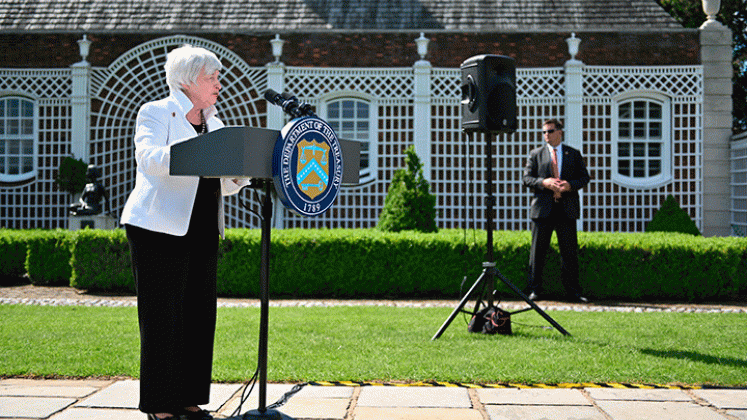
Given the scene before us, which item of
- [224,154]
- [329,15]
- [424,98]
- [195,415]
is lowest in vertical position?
[195,415]

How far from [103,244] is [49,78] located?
6.44 m

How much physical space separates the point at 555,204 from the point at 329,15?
317 inches

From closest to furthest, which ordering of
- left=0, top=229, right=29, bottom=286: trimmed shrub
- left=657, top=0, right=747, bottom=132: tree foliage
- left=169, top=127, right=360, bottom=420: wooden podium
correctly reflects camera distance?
1. left=169, top=127, right=360, bottom=420: wooden podium
2. left=0, top=229, right=29, bottom=286: trimmed shrub
3. left=657, top=0, right=747, bottom=132: tree foliage

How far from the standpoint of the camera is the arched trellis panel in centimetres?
1313

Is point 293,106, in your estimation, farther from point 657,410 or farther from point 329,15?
point 329,15

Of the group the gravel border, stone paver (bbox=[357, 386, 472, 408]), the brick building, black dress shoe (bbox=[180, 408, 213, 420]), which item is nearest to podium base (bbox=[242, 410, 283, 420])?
black dress shoe (bbox=[180, 408, 213, 420])

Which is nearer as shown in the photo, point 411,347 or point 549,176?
point 411,347

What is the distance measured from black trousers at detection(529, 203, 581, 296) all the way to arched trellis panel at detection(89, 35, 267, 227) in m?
6.90

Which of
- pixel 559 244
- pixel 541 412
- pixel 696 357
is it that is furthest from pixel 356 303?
pixel 541 412

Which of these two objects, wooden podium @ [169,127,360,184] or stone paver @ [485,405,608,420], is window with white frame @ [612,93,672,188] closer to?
stone paver @ [485,405,608,420]

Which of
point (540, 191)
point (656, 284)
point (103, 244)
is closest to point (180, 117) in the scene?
point (540, 191)

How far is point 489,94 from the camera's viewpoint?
555 centimetres

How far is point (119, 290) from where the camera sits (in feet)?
28.4

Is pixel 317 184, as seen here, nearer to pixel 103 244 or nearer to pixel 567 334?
pixel 567 334
